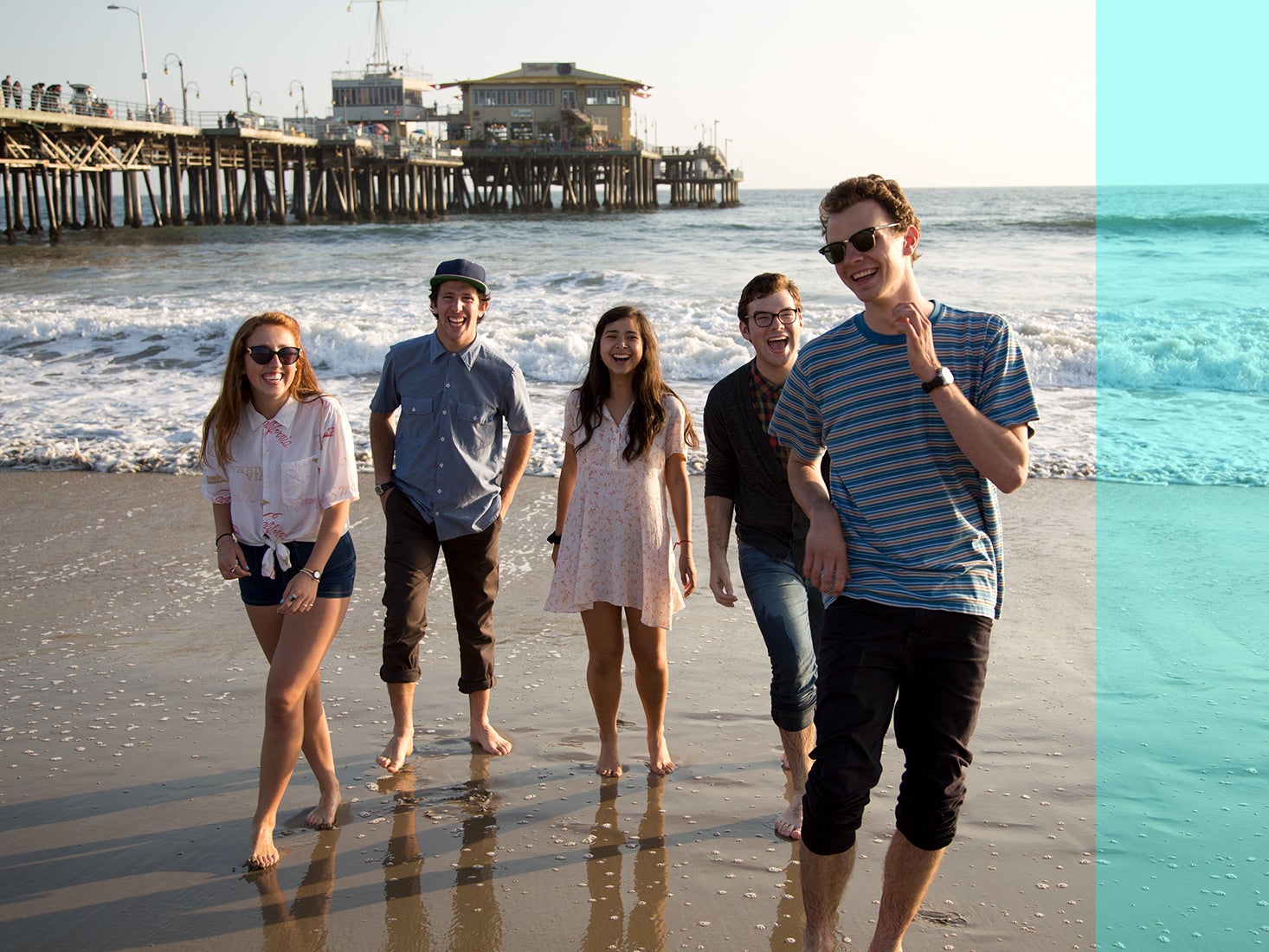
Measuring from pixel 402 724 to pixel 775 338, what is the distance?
1.88 metres

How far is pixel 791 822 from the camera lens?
337 centimetres

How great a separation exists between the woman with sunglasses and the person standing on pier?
1.14 meters

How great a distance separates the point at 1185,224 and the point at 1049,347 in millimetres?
24681

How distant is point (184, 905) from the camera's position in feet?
9.85

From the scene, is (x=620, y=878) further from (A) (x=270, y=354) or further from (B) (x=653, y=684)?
(A) (x=270, y=354)

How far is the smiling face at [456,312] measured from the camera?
4109 millimetres

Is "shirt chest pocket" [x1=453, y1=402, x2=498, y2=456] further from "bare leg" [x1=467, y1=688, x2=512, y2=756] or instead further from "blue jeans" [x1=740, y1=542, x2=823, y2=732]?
"blue jeans" [x1=740, y1=542, x2=823, y2=732]

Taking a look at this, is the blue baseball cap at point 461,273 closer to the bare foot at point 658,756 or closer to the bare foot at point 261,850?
the bare foot at point 658,756

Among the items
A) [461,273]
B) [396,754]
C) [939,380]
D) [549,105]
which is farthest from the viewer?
[549,105]

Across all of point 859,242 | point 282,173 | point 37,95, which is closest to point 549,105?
point 282,173

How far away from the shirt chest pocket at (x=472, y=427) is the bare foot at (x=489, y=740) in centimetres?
99

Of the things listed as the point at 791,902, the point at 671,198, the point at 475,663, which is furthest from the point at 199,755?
the point at 671,198

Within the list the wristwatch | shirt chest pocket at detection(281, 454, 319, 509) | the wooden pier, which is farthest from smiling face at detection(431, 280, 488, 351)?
the wooden pier

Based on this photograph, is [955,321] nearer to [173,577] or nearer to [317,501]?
[317,501]
